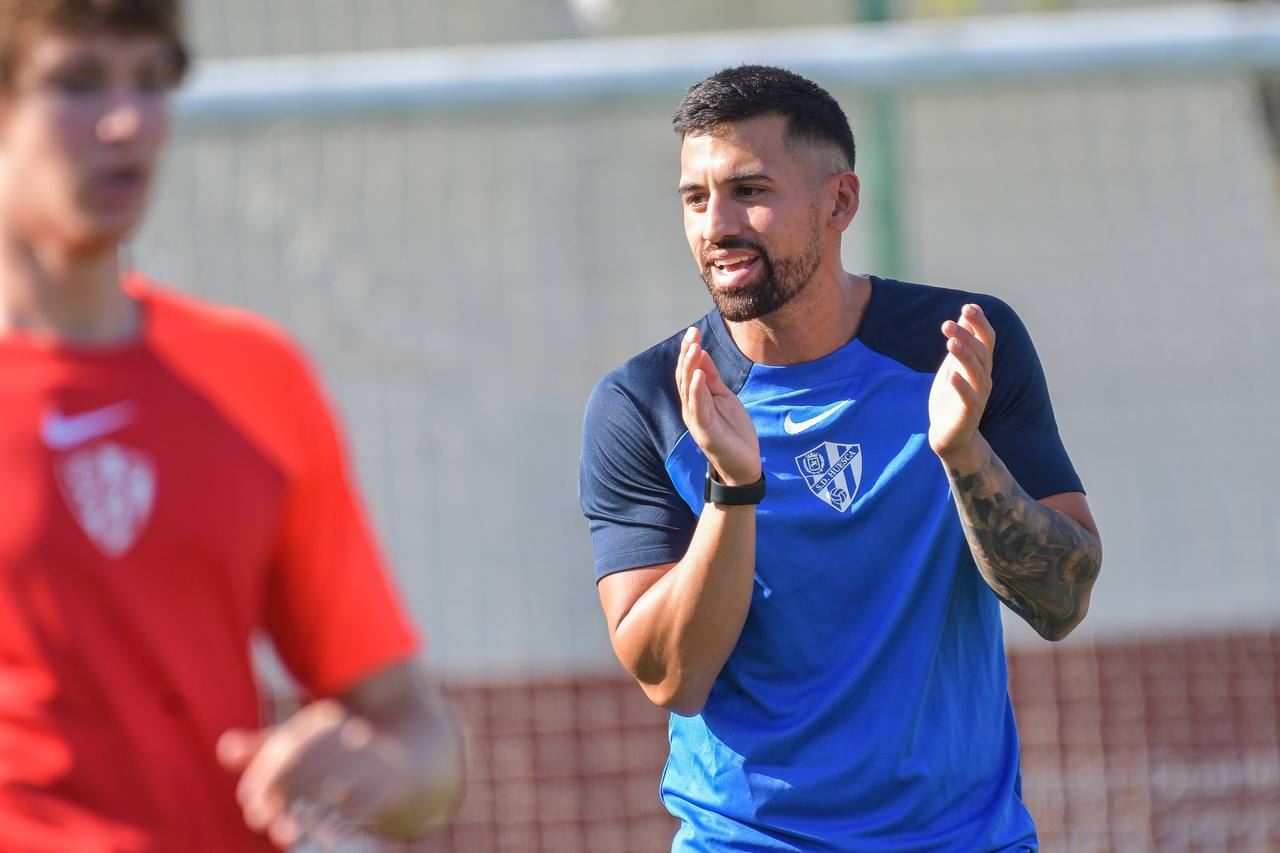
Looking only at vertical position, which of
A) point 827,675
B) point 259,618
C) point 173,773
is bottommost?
point 827,675

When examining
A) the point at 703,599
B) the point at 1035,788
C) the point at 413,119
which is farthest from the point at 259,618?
the point at 1035,788

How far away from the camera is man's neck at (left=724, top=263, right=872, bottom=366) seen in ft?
11.6

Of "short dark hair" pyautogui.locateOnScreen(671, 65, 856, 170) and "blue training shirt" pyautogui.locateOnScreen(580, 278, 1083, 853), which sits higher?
"short dark hair" pyautogui.locateOnScreen(671, 65, 856, 170)

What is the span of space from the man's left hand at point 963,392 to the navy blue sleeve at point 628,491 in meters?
0.60

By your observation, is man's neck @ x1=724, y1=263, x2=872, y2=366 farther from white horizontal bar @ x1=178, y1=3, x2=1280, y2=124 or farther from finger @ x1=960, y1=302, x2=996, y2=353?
white horizontal bar @ x1=178, y1=3, x2=1280, y2=124

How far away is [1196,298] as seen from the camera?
642 centimetres

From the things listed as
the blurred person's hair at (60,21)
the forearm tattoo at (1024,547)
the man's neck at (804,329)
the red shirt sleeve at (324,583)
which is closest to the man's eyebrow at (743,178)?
the man's neck at (804,329)

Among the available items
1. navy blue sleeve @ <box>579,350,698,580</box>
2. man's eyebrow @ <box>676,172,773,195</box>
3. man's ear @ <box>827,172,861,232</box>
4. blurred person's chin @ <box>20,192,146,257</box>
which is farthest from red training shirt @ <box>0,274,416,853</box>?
man's ear @ <box>827,172,861,232</box>

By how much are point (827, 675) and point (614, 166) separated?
408cm

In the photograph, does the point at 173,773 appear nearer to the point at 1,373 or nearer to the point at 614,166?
the point at 1,373

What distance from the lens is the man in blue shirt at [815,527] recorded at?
3.19 metres

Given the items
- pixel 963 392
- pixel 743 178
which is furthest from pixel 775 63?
pixel 963 392

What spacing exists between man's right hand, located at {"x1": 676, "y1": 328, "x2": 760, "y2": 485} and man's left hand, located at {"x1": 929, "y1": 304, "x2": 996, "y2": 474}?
325 millimetres

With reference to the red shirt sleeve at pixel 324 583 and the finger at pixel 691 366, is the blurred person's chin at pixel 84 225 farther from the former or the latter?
the finger at pixel 691 366
